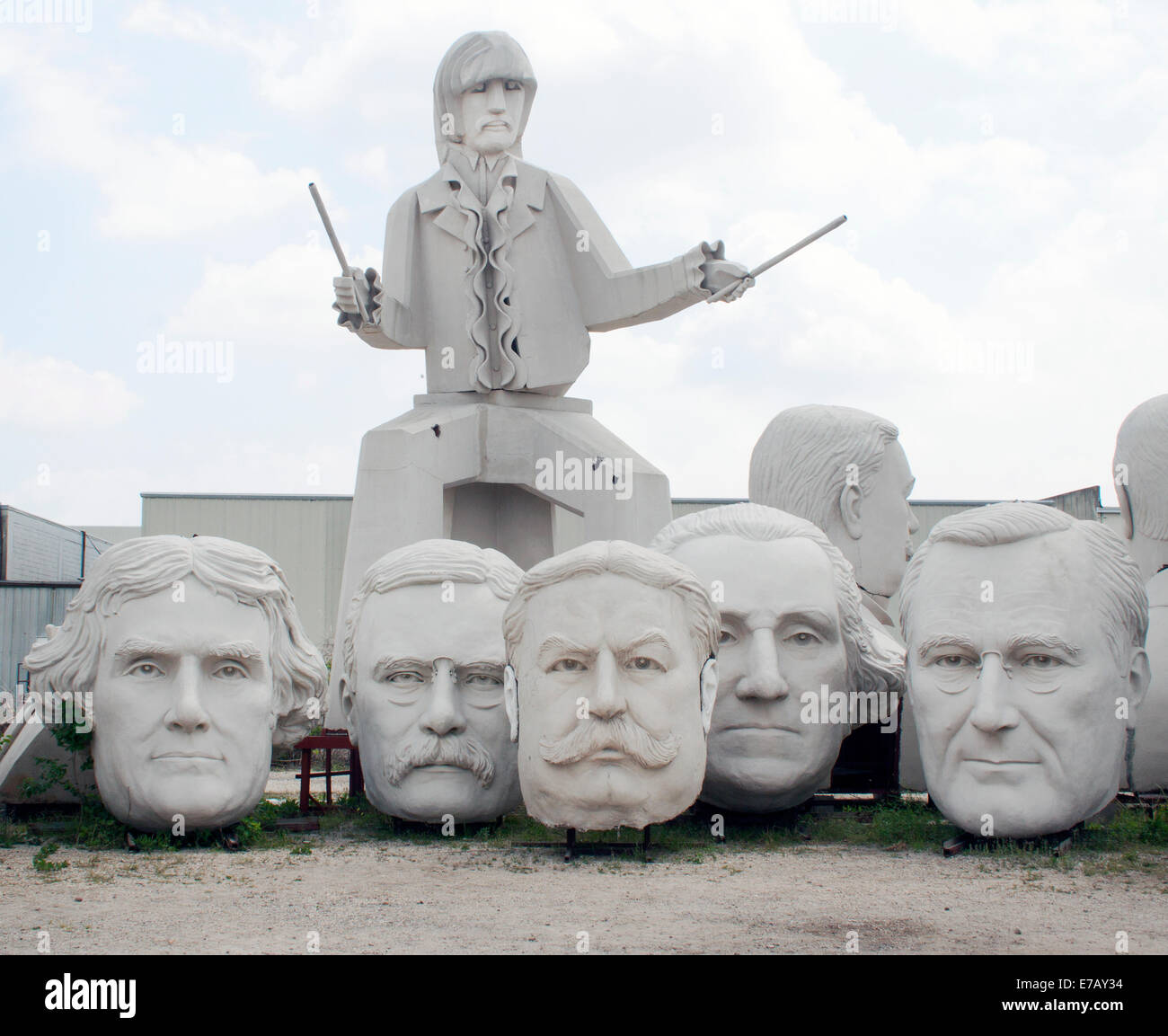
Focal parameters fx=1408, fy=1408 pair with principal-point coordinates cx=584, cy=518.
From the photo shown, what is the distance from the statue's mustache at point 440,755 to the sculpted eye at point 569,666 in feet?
2.89

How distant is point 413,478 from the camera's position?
873 centimetres

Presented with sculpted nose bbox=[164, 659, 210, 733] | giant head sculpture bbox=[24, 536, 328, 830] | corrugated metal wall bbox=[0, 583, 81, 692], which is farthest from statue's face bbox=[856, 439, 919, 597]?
corrugated metal wall bbox=[0, 583, 81, 692]

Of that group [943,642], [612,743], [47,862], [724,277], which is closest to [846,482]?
[724,277]

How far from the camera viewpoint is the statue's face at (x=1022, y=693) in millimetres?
6066

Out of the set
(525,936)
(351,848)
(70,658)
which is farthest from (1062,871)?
(70,658)

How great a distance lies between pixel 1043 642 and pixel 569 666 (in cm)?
205

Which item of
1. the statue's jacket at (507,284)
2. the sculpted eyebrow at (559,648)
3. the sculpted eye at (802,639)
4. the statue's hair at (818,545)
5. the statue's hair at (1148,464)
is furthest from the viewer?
the statue's jacket at (507,284)

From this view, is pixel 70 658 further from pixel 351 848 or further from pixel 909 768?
pixel 909 768

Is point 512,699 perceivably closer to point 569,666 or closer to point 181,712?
point 569,666

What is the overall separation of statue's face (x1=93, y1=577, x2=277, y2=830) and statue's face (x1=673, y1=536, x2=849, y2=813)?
214 centimetres

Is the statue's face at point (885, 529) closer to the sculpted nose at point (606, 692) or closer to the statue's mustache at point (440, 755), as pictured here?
the statue's mustache at point (440, 755)

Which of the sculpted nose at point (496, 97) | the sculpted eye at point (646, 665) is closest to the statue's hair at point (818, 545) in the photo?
the sculpted eye at point (646, 665)

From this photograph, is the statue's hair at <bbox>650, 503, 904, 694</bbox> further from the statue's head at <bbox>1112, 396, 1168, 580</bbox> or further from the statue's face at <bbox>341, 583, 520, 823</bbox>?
the statue's head at <bbox>1112, 396, 1168, 580</bbox>

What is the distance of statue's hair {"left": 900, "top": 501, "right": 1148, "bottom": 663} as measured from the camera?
627 cm
